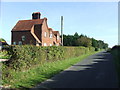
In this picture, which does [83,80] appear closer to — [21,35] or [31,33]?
[31,33]

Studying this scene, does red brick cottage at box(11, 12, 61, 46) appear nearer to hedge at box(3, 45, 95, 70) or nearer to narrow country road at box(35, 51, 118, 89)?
hedge at box(3, 45, 95, 70)

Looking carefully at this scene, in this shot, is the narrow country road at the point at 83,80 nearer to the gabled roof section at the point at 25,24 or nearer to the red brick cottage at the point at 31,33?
the red brick cottage at the point at 31,33

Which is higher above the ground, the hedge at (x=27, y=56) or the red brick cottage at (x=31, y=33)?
the red brick cottage at (x=31, y=33)

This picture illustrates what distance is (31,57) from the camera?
10.3 meters

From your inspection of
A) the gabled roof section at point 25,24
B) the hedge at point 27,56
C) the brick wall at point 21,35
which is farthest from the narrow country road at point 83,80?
the gabled roof section at point 25,24

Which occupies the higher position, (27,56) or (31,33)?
(31,33)

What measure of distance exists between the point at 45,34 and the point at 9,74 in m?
29.5

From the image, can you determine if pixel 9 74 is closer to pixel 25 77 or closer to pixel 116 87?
pixel 25 77

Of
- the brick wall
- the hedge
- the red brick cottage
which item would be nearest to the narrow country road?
the hedge

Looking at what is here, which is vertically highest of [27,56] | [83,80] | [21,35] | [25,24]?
[25,24]

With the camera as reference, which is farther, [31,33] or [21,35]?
[21,35]

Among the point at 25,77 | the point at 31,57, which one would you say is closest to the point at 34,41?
the point at 31,57

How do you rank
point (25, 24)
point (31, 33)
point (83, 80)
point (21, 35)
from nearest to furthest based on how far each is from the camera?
1. point (83, 80)
2. point (31, 33)
3. point (21, 35)
4. point (25, 24)

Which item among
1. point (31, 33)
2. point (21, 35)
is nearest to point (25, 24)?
point (21, 35)
